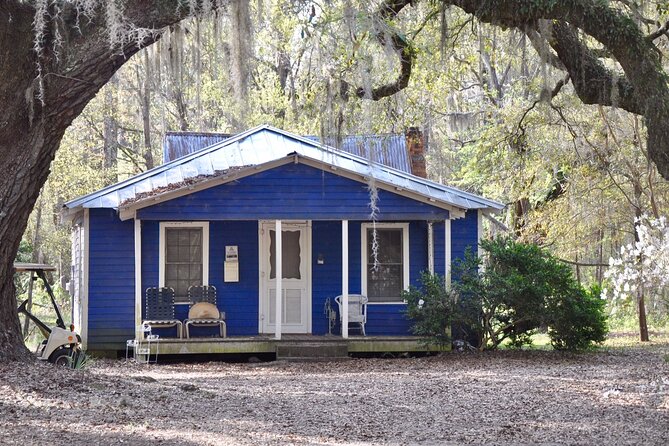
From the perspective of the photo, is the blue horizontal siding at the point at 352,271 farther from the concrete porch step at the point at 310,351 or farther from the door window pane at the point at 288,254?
the concrete porch step at the point at 310,351

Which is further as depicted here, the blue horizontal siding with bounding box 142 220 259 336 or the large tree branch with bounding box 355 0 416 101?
the blue horizontal siding with bounding box 142 220 259 336

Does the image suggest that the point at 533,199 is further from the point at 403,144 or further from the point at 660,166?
the point at 660,166

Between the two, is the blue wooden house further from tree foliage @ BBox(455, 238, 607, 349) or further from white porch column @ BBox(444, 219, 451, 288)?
tree foliage @ BBox(455, 238, 607, 349)

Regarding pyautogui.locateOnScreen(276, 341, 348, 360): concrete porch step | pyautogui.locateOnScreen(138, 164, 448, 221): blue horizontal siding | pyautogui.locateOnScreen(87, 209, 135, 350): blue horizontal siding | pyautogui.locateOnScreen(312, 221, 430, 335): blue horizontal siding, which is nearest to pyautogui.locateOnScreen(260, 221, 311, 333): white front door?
pyautogui.locateOnScreen(312, 221, 430, 335): blue horizontal siding

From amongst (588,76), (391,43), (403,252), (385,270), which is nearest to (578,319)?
(403,252)

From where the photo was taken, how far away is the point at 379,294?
16.5 metres

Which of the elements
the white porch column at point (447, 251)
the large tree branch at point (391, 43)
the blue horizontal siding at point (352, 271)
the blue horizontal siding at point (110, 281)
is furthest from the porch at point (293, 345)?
the large tree branch at point (391, 43)

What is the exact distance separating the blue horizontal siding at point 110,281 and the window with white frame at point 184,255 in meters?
0.61

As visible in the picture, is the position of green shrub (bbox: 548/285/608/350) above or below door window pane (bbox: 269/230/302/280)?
below

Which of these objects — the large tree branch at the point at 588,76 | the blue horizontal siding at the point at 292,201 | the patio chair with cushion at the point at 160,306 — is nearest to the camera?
the large tree branch at the point at 588,76

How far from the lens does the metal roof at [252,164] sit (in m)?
15.3

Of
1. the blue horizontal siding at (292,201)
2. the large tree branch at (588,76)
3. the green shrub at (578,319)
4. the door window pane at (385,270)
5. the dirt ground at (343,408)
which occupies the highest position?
the large tree branch at (588,76)

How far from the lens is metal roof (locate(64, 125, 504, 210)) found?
1531cm

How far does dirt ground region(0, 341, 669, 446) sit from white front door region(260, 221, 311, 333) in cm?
376
